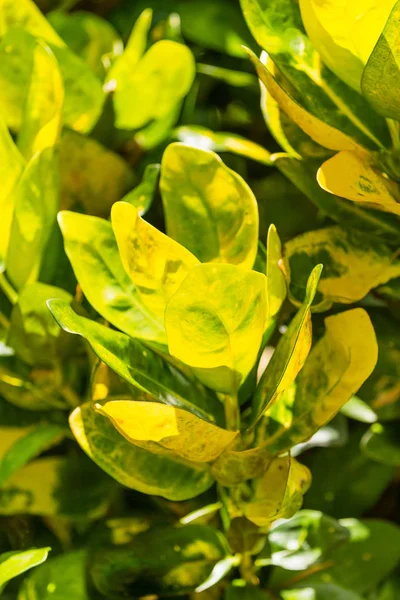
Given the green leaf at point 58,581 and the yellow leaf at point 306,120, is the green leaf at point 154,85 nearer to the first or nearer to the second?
the yellow leaf at point 306,120

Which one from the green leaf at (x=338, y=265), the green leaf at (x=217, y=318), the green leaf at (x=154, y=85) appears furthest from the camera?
the green leaf at (x=154, y=85)

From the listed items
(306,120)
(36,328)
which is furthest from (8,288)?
(306,120)

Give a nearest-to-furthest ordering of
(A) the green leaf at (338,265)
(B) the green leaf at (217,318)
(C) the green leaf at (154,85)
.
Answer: (B) the green leaf at (217,318) < (A) the green leaf at (338,265) < (C) the green leaf at (154,85)

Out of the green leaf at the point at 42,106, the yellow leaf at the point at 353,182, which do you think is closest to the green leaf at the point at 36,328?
the green leaf at the point at 42,106

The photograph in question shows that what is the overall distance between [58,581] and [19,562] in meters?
0.13

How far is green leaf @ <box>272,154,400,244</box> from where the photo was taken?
1.80 ft

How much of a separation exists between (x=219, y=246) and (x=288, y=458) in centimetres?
15

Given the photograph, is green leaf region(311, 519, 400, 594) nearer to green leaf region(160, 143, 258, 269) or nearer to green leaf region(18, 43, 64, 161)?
green leaf region(160, 143, 258, 269)

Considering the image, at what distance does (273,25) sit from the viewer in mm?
532

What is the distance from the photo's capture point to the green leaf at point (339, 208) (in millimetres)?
547

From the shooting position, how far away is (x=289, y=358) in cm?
43

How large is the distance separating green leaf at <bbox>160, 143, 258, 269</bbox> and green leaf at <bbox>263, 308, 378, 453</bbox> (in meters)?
0.08

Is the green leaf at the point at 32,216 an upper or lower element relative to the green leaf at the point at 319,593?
upper

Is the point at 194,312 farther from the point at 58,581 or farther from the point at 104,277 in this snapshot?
the point at 58,581
